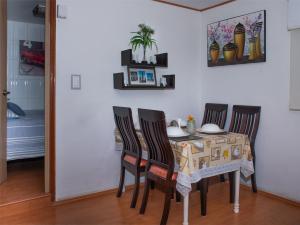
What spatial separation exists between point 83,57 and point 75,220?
1.60 meters

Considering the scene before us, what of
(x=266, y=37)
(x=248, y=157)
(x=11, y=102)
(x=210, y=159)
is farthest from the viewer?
(x=11, y=102)

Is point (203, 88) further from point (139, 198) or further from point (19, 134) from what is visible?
point (19, 134)

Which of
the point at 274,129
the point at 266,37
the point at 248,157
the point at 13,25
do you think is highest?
the point at 13,25

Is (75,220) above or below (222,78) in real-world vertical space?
below

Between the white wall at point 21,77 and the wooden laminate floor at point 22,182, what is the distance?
108 cm

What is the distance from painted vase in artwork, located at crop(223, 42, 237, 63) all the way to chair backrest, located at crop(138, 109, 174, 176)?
161 centimetres

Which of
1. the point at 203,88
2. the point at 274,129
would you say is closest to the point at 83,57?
the point at 203,88

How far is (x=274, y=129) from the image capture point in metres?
3.16

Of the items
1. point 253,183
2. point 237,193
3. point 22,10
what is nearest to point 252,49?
point 253,183

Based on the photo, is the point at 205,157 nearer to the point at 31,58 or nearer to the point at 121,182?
the point at 121,182

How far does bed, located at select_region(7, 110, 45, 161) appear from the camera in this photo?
3.68 meters

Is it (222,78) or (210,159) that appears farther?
(222,78)

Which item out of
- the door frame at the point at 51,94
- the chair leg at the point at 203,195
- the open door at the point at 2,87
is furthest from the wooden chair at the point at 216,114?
the open door at the point at 2,87

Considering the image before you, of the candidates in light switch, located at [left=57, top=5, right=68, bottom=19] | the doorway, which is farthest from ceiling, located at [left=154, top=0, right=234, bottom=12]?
the doorway
